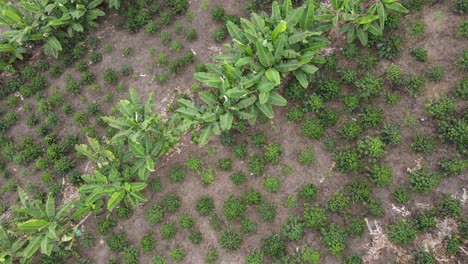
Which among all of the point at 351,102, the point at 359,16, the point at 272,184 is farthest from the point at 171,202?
the point at 359,16

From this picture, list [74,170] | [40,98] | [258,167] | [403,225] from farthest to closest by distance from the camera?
[40,98] → [74,170] → [258,167] → [403,225]

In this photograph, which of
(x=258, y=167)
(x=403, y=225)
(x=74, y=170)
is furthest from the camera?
(x=74, y=170)

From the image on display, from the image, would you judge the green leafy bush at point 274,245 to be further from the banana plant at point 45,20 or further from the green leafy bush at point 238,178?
the banana plant at point 45,20

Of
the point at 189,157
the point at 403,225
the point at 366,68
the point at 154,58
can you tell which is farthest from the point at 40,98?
the point at 403,225

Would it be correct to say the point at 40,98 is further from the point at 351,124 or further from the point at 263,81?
the point at 351,124

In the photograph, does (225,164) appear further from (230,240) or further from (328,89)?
(328,89)

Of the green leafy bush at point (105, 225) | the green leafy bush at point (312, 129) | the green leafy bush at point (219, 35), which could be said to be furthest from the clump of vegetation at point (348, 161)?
the green leafy bush at point (105, 225)
